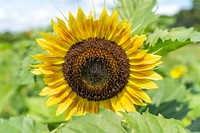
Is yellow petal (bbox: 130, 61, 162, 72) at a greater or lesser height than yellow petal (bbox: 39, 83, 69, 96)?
greater

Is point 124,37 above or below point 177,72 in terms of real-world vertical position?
above

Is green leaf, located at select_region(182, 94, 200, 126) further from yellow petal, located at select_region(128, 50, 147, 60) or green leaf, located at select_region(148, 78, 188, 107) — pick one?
yellow petal, located at select_region(128, 50, 147, 60)

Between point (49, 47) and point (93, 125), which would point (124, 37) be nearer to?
point (49, 47)

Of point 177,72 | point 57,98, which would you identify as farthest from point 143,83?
point 177,72

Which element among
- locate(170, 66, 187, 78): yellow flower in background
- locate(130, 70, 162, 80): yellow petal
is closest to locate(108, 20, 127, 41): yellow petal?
locate(130, 70, 162, 80): yellow petal

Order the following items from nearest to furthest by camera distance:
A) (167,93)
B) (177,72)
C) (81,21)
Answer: (81,21), (167,93), (177,72)

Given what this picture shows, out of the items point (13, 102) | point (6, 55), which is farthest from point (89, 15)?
point (6, 55)
